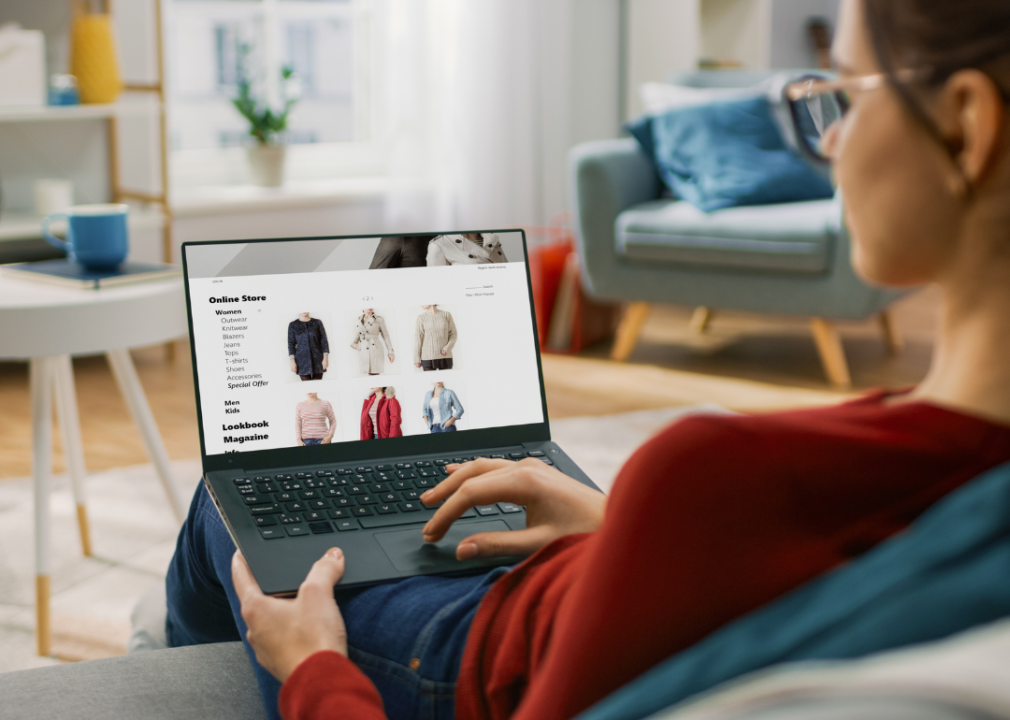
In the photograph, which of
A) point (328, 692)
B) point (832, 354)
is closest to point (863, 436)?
point (328, 692)

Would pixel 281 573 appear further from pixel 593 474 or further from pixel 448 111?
pixel 448 111

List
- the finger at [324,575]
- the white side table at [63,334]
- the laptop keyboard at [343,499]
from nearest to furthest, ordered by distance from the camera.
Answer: the finger at [324,575] → the laptop keyboard at [343,499] → the white side table at [63,334]

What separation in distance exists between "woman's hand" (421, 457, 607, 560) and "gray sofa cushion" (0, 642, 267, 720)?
204 millimetres

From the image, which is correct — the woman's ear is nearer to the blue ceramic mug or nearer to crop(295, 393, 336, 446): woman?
crop(295, 393, 336, 446): woman

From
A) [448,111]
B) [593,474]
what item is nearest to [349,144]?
[448,111]

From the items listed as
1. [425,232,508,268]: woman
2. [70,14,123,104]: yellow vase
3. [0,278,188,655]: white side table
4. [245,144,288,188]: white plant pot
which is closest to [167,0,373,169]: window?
[245,144,288,188]: white plant pot

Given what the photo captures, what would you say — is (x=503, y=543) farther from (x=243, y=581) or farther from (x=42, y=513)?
(x=42, y=513)

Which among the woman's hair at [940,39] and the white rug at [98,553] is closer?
the woman's hair at [940,39]

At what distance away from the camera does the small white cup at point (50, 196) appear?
3223mm

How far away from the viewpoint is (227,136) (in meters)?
4.00

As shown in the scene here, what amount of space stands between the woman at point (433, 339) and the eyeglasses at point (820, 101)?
426 mm

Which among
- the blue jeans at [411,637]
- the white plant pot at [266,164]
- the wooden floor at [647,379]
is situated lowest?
the wooden floor at [647,379]

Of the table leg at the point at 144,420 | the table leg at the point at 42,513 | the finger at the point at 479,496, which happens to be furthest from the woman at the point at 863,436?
the table leg at the point at 144,420

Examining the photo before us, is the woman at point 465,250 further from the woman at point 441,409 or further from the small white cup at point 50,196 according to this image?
the small white cup at point 50,196
